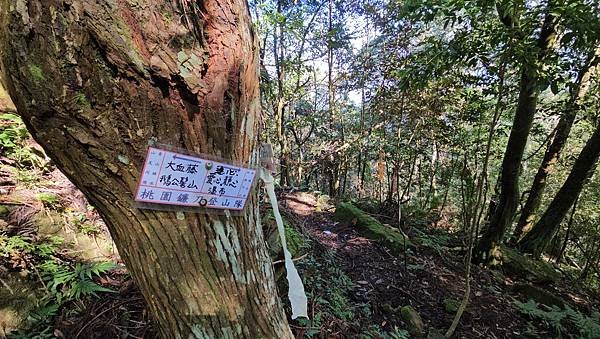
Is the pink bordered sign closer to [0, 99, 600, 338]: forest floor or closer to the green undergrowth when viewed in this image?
[0, 99, 600, 338]: forest floor

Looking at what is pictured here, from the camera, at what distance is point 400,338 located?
2801 mm

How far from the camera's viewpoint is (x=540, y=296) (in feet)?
14.8

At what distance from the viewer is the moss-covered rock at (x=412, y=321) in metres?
3.12

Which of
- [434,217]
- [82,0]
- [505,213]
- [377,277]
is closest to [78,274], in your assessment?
[82,0]

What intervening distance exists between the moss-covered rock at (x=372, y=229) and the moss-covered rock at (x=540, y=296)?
5.51 feet

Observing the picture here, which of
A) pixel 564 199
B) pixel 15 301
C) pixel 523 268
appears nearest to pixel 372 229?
pixel 523 268

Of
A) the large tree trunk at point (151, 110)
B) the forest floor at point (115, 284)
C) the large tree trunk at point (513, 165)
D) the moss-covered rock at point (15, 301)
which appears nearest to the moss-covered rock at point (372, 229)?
the forest floor at point (115, 284)

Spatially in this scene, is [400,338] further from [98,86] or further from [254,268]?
[98,86]

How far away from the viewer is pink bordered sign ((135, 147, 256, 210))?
1.06 metres

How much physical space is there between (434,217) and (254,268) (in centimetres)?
845

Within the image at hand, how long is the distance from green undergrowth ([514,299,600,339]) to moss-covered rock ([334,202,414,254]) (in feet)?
5.72

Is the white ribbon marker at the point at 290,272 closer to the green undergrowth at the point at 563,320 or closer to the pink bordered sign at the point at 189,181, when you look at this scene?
the pink bordered sign at the point at 189,181

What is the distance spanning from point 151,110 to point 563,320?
17.4 feet

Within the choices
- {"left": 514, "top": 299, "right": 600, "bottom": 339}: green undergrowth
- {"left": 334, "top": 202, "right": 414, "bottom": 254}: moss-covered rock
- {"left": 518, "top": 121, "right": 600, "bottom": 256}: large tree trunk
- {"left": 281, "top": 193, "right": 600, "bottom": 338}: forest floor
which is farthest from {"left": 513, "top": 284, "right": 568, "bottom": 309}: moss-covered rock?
{"left": 518, "top": 121, "right": 600, "bottom": 256}: large tree trunk
